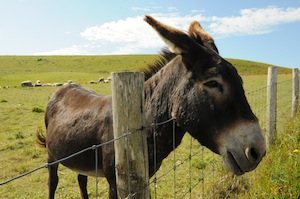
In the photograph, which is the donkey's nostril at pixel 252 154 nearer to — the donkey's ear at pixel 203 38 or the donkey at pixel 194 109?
the donkey at pixel 194 109

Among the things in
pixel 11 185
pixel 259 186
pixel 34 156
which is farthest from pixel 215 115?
pixel 34 156

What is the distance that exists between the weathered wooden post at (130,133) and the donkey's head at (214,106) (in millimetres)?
671

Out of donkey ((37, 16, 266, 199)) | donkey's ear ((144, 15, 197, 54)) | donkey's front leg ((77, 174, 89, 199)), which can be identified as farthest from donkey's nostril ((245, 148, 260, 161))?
donkey's front leg ((77, 174, 89, 199))

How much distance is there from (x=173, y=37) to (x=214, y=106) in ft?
2.37

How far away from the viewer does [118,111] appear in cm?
215

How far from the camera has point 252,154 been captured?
2434mm

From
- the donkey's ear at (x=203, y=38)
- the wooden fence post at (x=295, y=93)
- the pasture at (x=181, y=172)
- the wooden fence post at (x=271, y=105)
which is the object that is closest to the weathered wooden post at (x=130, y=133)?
the donkey's ear at (x=203, y=38)

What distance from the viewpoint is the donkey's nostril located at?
2397 mm

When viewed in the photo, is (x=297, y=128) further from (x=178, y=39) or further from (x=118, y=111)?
(x=118, y=111)

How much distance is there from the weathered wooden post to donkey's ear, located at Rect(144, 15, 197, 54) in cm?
61

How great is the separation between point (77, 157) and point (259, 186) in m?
2.49

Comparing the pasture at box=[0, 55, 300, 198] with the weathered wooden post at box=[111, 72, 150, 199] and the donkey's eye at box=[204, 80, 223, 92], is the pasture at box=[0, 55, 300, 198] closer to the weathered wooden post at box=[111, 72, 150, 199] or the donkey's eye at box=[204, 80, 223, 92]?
the donkey's eye at box=[204, 80, 223, 92]

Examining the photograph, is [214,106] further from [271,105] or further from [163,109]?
[271,105]

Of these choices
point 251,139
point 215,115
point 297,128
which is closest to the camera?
point 251,139
